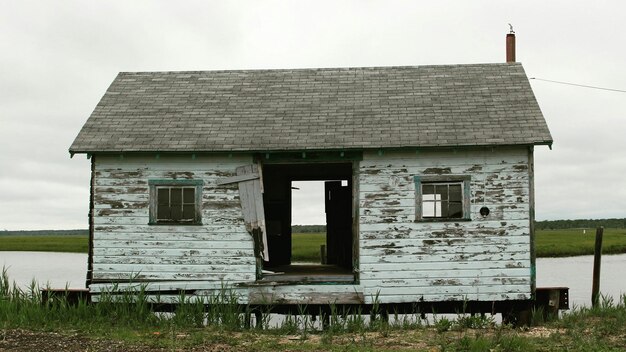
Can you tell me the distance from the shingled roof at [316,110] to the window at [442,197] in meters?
0.77

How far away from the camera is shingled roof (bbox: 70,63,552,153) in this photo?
1517 cm

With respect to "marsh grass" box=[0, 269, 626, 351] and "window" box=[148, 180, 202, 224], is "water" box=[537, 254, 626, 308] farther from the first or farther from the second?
"window" box=[148, 180, 202, 224]

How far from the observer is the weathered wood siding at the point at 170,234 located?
1513 centimetres

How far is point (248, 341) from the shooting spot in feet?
42.3

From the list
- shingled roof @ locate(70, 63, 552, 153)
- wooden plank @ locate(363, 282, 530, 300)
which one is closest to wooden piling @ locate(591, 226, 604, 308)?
wooden plank @ locate(363, 282, 530, 300)

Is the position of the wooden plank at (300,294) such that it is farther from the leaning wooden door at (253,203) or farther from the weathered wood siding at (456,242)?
the leaning wooden door at (253,203)

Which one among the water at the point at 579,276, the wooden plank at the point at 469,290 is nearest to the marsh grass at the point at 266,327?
the wooden plank at the point at 469,290

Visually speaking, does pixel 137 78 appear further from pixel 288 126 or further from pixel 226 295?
pixel 226 295

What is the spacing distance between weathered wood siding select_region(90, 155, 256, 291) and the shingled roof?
0.52 m

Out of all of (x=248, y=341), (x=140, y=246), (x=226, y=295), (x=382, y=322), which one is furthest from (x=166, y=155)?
(x=382, y=322)

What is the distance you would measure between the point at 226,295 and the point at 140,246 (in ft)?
6.71

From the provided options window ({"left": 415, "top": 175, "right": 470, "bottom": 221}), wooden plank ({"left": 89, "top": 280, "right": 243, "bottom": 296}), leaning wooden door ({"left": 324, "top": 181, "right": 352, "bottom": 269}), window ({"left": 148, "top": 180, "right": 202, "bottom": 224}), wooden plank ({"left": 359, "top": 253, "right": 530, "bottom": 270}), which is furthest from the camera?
leaning wooden door ({"left": 324, "top": 181, "right": 352, "bottom": 269})

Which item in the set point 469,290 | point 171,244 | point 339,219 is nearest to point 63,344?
point 171,244

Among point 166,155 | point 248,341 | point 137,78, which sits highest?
point 137,78
